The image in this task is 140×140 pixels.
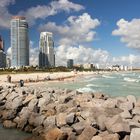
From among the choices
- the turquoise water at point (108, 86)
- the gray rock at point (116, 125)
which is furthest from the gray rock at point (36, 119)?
the turquoise water at point (108, 86)

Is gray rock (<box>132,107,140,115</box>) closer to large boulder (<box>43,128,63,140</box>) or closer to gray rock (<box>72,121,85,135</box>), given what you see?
gray rock (<box>72,121,85,135</box>)

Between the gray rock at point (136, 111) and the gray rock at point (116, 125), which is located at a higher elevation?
the gray rock at point (136, 111)

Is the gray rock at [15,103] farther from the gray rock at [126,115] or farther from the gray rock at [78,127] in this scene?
the gray rock at [126,115]

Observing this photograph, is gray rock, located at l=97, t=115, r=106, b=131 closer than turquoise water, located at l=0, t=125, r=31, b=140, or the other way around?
gray rock, located at l=97, t=115, r=106, b=131

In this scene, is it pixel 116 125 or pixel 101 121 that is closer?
pixel 116 125

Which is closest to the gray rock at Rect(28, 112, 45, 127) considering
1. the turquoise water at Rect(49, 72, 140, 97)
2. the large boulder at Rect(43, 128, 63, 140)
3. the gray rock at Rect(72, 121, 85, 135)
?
the gray rock at Rect(72, 121, 85, 135)

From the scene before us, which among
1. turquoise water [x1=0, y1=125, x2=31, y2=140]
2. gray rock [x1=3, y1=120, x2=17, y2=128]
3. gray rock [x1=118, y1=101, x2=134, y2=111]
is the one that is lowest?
turquoise water [x1=0, y1=125, x2=31, y2=140]

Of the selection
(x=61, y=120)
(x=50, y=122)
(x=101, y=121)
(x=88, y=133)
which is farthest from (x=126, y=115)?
(x=50, y=122)

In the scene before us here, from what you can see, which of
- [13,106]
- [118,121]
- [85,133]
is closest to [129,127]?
[118,121]

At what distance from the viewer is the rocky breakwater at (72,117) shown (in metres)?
12.5

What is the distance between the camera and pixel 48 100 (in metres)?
20.0

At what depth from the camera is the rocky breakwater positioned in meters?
12.5

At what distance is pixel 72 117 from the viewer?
14969 millimetres

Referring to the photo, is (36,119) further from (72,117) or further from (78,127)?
(78,127)
